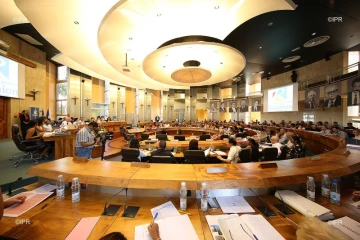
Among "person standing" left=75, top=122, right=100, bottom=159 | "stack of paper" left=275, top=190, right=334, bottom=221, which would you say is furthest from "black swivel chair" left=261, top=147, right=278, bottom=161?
"person standing" left=75, top=122, right=100, bottom=159

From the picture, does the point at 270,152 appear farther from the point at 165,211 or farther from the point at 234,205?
the point at 165,211

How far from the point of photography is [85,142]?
3945mm

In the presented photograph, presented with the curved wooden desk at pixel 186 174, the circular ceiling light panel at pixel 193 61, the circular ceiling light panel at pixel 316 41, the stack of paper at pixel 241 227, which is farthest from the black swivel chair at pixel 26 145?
the circular ceiling light panel at pixel 316 41

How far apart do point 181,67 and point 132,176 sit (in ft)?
26.2

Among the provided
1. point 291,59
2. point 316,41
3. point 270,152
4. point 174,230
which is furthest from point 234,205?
point 291,59

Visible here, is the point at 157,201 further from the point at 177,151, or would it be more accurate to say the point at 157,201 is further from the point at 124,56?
the point at 124,56

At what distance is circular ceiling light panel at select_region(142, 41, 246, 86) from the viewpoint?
6259mm

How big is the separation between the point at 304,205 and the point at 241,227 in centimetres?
73

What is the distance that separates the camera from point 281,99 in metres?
10.6

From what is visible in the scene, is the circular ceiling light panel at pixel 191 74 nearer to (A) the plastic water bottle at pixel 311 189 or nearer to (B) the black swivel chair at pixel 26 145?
(B) the black swivel chair at pixel 26 145

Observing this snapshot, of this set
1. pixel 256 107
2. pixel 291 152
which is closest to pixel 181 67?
pixel 291 152

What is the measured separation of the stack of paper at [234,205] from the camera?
4.54 ft

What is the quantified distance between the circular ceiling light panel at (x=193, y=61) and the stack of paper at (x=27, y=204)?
6.01 meters

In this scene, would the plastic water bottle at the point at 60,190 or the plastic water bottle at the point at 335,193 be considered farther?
the plastic water bottle at the point at 60,190
